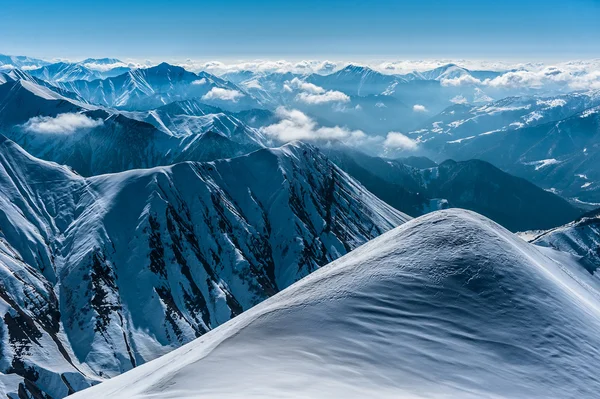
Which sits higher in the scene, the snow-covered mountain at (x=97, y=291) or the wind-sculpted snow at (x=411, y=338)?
the wind-sculpted snow at (x=411, y=338)

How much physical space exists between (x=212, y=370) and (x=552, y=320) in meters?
34.0

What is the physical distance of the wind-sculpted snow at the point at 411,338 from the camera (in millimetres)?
28141

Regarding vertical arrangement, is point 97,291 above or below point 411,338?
below

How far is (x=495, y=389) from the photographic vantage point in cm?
3039

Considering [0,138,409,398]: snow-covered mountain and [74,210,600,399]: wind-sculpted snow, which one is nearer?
[74,210,600,399]: wind-sculpted snow

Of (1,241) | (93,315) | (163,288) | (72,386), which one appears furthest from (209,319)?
(1,241)

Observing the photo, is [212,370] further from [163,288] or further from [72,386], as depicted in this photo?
[163,288]

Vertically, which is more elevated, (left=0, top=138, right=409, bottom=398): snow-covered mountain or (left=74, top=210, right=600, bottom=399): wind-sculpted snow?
(left=74, top=210, right=600, bottom=399): wind-sculpted snow

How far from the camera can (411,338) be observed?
1385 inches

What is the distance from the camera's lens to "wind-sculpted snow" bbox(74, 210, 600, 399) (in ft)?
92.3

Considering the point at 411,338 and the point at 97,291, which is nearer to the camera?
the point at 411,338

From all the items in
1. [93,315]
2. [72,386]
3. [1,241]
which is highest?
[1,241]

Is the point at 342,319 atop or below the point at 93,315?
atop

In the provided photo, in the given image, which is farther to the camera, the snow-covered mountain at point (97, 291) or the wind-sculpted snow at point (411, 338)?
the snow-covered mountain at point (97, 291)
